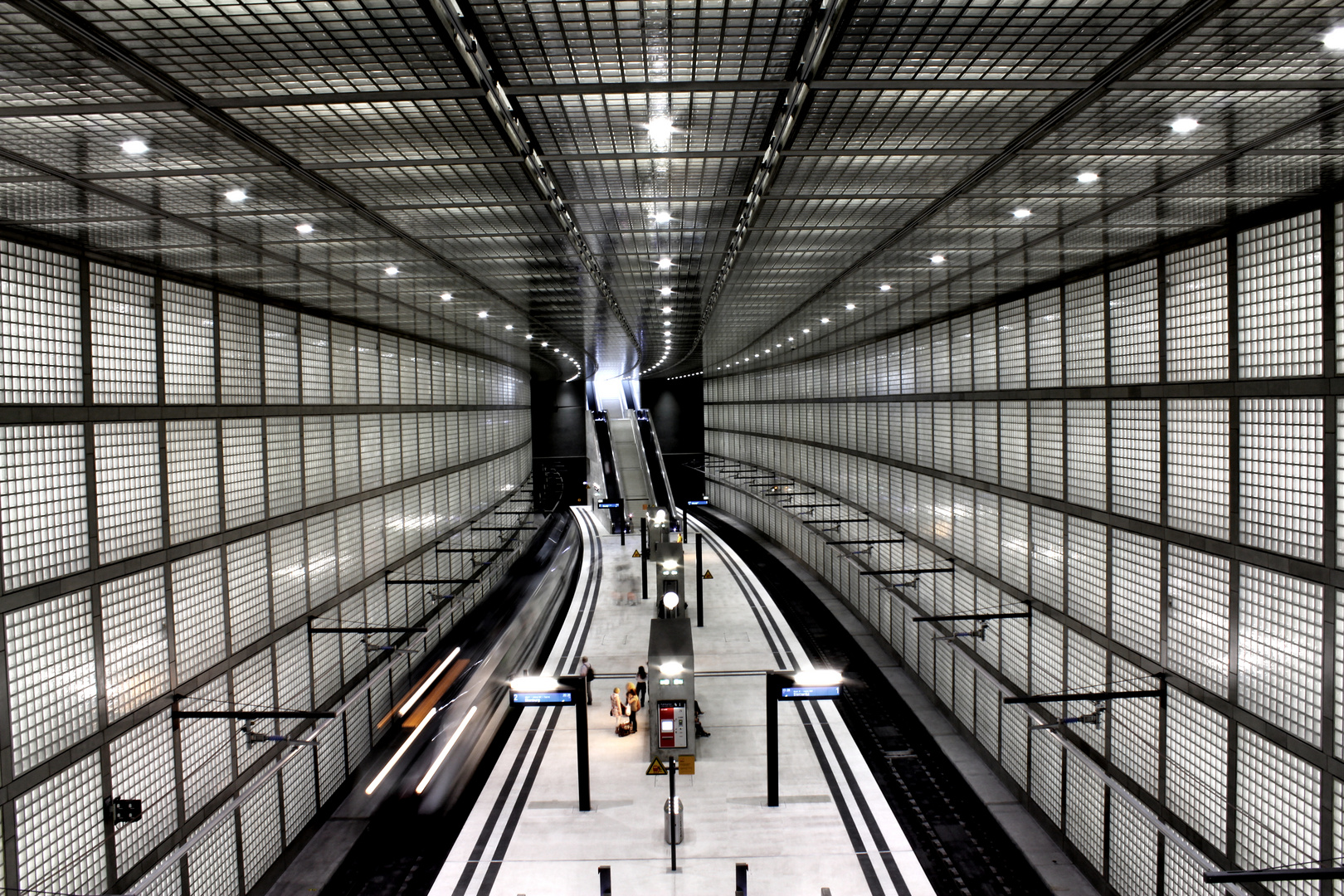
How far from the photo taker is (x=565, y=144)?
6059 mm

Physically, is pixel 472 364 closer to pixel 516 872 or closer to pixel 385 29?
pixel 516 872

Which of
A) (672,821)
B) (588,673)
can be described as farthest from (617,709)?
(672,821)

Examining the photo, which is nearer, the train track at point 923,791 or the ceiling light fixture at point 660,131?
the ceiling light fixture at point 660,131

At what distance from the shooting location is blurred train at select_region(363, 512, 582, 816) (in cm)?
1282

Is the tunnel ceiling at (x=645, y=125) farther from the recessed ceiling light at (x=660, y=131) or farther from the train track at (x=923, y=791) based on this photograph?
the train track at (x=923, y=791)

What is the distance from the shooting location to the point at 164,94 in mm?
4414

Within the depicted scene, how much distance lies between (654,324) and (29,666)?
1546 cm

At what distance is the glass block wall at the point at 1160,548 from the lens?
6562mm

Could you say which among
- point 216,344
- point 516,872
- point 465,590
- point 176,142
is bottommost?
point 516,872

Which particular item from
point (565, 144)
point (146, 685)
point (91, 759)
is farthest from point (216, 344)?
point (565, 144)

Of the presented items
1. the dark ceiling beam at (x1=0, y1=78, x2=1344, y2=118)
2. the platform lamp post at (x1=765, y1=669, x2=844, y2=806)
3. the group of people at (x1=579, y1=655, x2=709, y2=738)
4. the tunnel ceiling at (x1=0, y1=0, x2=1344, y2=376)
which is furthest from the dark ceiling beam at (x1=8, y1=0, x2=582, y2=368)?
the group of people at (x1=579, y1=655, x2=709, y2=738)

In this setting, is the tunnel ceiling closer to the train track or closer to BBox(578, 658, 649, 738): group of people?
the train track

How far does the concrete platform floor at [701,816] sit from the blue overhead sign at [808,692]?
→ 1.74 m

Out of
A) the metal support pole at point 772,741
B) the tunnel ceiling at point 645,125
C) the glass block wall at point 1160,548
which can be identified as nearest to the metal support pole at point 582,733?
the metal support pole at point 772,741
